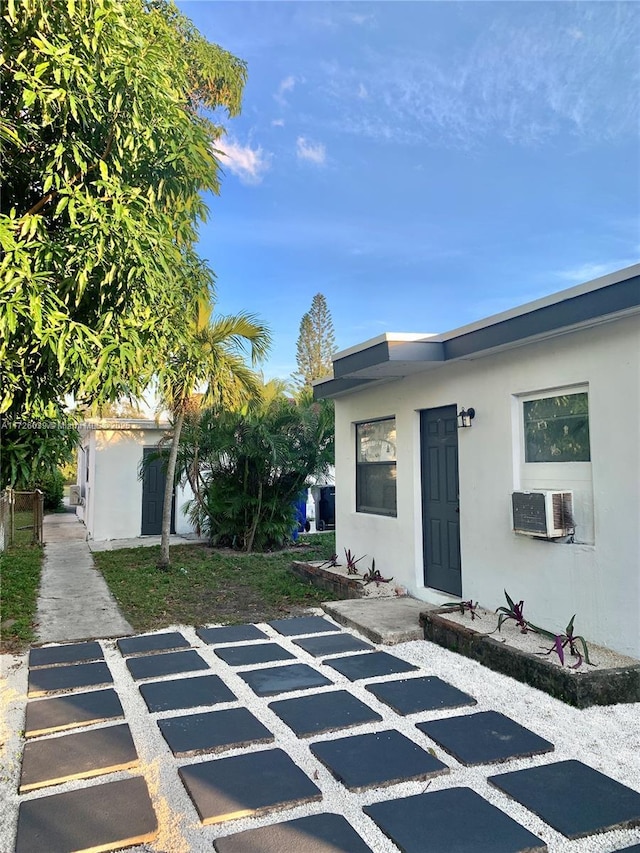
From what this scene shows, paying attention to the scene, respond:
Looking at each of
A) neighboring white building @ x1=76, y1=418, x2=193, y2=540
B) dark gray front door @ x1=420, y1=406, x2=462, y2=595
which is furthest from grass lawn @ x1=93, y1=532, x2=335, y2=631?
neighboring white building @ x1=76, y1=418, x2=193, y2=540

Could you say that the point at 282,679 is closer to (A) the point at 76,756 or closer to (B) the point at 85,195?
(A) the point at 76,756

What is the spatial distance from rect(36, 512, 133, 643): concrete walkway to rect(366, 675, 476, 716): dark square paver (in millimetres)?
2687

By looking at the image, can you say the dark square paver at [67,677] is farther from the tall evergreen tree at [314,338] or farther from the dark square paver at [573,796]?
the tall evergreen tree at [314,338]

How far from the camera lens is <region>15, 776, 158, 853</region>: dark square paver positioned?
2.23 meters

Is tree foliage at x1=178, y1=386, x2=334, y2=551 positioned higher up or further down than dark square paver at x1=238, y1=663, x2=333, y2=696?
higher up

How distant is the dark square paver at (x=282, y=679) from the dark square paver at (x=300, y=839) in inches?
59.0

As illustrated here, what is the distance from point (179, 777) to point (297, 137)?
13281mm

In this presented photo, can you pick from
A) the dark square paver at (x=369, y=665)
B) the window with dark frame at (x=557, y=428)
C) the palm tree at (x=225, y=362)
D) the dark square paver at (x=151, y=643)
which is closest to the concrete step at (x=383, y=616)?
the dark square paver at (x=369, y=665)

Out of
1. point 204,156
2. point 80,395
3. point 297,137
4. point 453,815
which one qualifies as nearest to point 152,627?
point 80,395

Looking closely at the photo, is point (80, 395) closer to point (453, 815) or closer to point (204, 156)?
point (204, 156)

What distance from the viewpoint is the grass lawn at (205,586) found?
19.7 feet

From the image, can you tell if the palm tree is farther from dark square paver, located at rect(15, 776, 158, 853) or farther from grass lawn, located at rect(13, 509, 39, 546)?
dark square paver, located at rect(15, 776, 158, 853)

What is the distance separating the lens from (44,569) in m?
8.73

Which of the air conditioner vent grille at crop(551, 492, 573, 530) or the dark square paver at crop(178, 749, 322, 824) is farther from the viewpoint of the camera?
the air conditioner vent grille at crop(551, 492, 573, 530)
